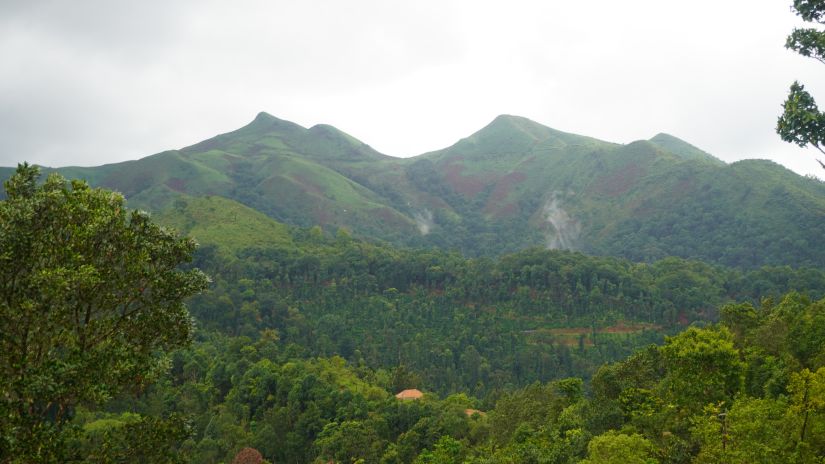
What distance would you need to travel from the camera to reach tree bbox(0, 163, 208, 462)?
9.35 metres

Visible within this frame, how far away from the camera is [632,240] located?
178 m

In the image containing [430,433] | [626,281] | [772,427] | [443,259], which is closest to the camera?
[772,427]

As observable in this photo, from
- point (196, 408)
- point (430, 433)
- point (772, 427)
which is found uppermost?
point (772, 427)

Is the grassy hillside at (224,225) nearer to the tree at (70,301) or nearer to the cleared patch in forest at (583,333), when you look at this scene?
the cleared patch in forest at (583,333)

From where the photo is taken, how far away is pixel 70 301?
10.6 meters

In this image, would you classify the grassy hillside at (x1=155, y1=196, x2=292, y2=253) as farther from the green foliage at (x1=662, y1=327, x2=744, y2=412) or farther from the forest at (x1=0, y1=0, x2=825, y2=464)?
the green foliage at (x1=662, y1=327, x2=744, y2=412)

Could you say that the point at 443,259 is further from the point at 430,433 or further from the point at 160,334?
the point at 160,334

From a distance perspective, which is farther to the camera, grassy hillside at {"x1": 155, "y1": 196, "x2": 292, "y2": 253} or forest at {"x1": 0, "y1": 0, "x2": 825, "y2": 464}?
grassy hillside at {"x1": 155, "y1": 196, "x2": 292, "y2": 253}

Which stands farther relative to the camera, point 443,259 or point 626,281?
point 443,259

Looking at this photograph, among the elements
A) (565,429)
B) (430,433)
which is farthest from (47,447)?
(430,433)

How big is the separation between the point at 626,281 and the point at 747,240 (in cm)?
7791

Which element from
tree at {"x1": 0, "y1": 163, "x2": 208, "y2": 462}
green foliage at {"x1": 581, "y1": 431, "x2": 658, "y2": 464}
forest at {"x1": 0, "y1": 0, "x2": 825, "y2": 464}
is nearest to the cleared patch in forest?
forest at {"x1": 0, "y1": 0, "x2": 825, "y2": 464}

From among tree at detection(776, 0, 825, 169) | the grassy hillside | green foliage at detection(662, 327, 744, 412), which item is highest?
tree at detection(776, 0, 825, 169)

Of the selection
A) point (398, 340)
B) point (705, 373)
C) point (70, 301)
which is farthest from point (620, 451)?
point (398, 340)
